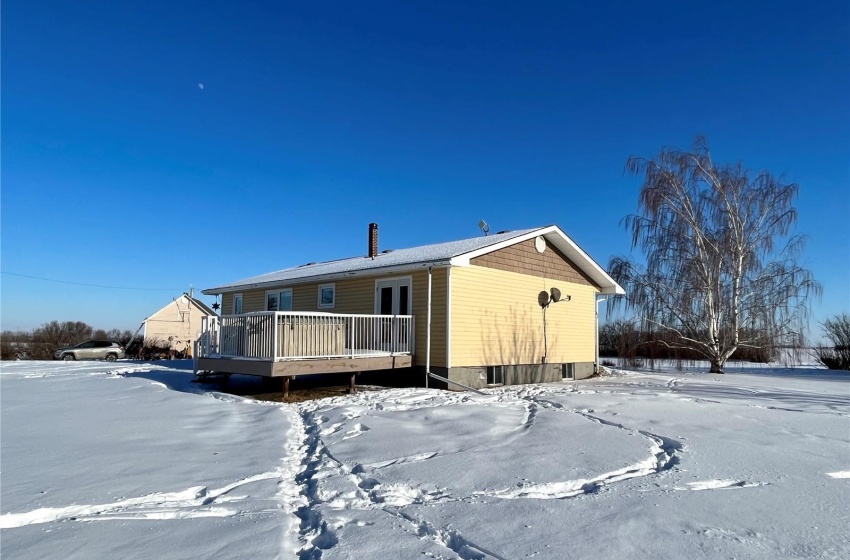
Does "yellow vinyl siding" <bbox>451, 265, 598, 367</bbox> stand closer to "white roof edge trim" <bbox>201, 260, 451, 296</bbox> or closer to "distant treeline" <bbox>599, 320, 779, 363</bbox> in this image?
"white roof edge trim" <bbox>201, 260, 451, 296</bbox>

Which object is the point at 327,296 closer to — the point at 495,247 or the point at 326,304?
the point at 326,304

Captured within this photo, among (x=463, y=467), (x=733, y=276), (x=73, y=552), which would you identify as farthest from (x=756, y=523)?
(x=733, y=276)

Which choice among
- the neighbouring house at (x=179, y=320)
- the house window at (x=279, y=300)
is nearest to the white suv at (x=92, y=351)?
the neighbouring house at (x=179, y=320)

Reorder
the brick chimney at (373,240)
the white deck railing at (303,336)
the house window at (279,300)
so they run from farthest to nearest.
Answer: the house window at (279,300) < the brick chimney at (373,240) < the white deck railing at (303,336)

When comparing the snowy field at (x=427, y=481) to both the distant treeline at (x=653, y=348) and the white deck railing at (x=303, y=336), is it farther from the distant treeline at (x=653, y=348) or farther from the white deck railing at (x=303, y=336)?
the distant treeline at (x=653, y=348)

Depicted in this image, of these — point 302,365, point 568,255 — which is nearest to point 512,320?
point 568,255

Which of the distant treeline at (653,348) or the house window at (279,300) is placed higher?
the house window at (279,300)

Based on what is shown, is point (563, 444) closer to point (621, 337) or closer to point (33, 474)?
point (33, 474)

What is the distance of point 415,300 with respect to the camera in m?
13.0

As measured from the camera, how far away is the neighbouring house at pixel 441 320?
11.0 m

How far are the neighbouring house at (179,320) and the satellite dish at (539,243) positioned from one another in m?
29.4

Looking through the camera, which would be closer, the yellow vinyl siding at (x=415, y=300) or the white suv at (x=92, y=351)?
the yellow vinyl siding at (x=415, y=300)

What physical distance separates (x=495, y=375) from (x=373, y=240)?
5.60 metres

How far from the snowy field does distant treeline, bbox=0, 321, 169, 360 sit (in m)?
22.5
